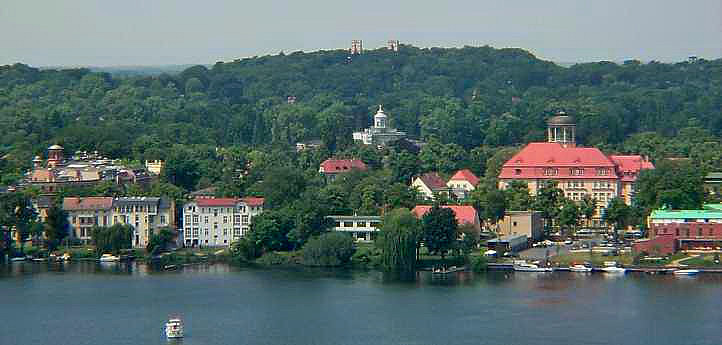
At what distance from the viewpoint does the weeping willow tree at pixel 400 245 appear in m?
34.6

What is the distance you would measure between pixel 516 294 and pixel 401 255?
13.9 feet

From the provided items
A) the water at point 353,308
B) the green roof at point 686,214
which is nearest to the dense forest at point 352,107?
the green roof at point 686,214

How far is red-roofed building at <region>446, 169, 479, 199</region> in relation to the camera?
4394 centimetres

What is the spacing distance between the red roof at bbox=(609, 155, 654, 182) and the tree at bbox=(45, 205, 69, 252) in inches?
538

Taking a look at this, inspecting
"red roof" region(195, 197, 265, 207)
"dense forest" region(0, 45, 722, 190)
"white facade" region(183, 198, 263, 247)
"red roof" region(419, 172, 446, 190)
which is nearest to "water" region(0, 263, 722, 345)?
"white facade" region(183, 198, 263, 247)

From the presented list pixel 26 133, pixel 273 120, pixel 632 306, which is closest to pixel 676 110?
pixel 273 120

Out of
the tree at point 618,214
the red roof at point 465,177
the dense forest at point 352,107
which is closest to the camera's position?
the tree at point 618,214

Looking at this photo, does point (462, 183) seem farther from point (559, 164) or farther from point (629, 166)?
point (629, 166)

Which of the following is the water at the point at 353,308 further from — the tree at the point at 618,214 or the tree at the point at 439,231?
the tree at the point at 618,214

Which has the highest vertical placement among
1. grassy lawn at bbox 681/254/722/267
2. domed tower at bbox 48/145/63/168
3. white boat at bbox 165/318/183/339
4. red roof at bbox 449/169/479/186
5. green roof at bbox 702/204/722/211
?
domed tower at bbox 48/145/63/168

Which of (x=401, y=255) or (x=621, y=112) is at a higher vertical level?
(x=621, y=112)

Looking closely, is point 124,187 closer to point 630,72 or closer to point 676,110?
point 676,110

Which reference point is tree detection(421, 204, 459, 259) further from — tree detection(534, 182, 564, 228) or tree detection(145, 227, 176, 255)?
tree detection(145, 227, 176, 255)

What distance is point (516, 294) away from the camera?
3089 cm
